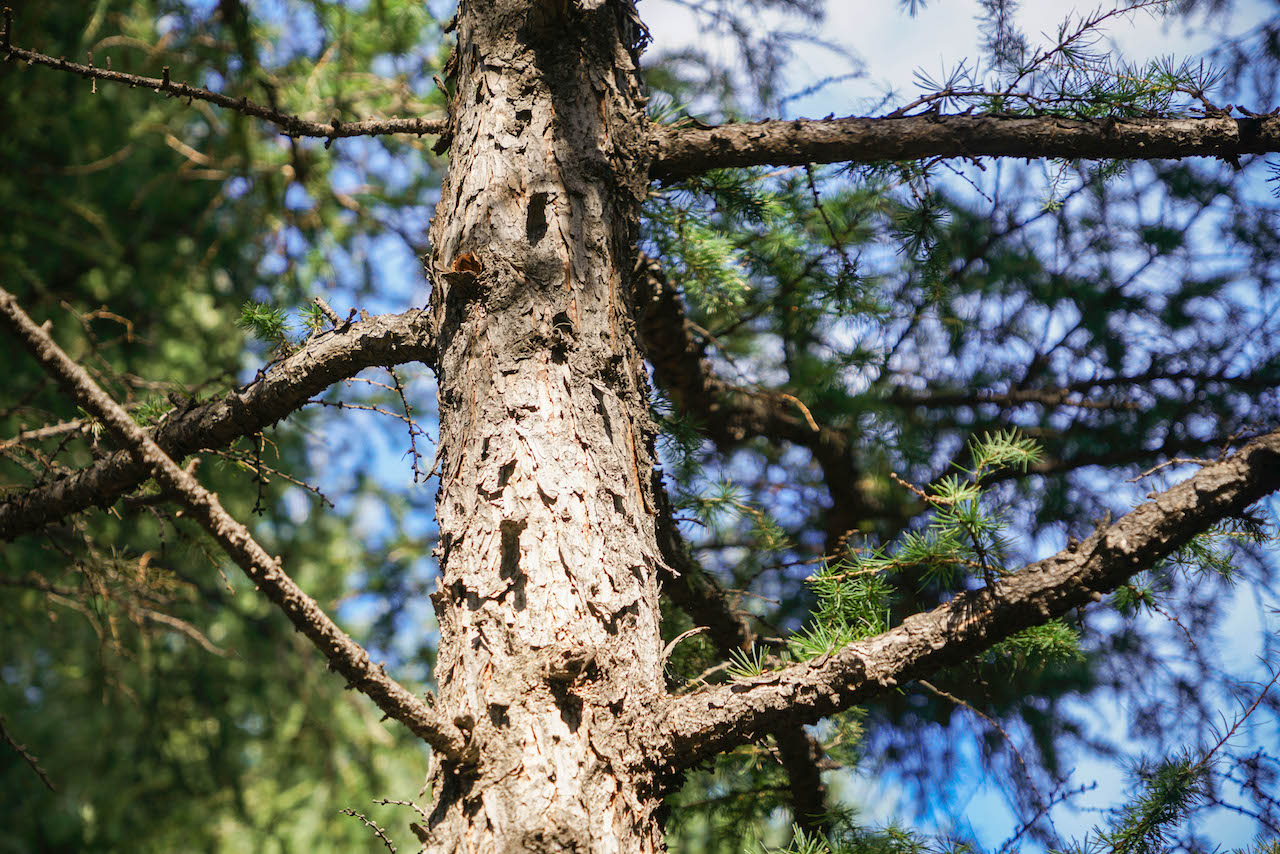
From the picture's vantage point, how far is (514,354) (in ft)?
4.52

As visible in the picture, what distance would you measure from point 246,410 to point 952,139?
1.54 metres

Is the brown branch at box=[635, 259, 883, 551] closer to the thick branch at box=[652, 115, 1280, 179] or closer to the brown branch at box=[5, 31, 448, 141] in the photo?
the thick branch at box=[652, 115, 1280, 179]

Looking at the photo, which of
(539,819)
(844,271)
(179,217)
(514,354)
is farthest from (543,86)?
(179,217)

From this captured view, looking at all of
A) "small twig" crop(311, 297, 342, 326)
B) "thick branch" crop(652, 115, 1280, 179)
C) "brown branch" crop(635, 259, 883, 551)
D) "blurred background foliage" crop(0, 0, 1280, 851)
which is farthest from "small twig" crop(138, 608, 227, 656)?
"thick branch" crop(652, 115, 1280, 179)

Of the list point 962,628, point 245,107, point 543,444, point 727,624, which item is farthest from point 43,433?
point 962,628

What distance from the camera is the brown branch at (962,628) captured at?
3.99 feet

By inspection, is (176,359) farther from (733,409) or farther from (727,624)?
(727,624)

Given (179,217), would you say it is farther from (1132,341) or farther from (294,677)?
(1132,341)

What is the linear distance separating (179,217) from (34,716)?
3.03 m

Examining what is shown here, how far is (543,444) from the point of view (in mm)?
1306

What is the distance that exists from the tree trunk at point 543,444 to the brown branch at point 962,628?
0.34ft

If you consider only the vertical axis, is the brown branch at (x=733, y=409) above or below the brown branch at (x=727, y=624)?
above

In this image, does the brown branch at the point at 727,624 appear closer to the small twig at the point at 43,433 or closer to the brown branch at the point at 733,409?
the brown branch at the point at 733,409

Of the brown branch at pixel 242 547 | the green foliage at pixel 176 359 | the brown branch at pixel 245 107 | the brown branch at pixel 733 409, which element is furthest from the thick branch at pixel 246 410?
the green foliage at pixel 176 359
